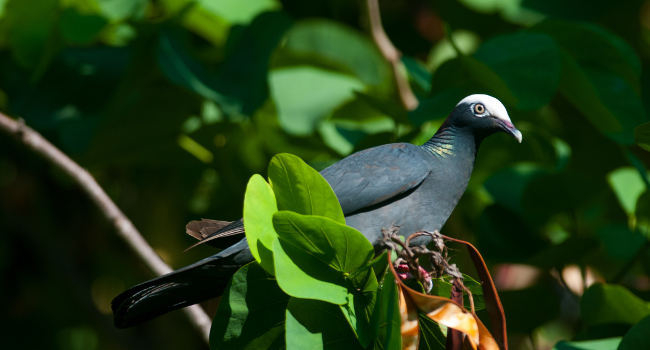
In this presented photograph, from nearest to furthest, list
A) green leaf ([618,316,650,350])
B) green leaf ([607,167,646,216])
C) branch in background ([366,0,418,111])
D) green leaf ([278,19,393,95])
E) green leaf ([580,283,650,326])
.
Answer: green leaf ([618,316,650,350]) → green leaf ([580,283,650,326]) → green leaf ([607,167,646,216]) → green leaf ([278,19,393,95]) → branch in background ([366,0,418,111])

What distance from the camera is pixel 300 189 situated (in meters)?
1.31

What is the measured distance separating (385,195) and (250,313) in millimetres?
488

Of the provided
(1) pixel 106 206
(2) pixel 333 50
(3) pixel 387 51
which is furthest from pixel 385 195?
(3) pixel 387 51

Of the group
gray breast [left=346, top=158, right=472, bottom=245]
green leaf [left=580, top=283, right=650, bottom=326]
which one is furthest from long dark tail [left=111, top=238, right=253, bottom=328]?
green leaf [left=580, top=283, right=650, bottom=326]

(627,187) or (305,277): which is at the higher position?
(305,277)

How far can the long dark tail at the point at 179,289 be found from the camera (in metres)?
1.56

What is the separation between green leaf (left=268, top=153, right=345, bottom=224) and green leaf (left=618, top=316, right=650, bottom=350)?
2.17 ft

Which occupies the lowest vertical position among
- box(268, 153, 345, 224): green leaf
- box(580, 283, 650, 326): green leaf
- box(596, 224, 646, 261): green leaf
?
box(596, 224, 646, 261): green leaf

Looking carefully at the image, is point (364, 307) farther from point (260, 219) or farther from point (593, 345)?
point (593, 345)

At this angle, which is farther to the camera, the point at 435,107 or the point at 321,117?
the point at 321,117

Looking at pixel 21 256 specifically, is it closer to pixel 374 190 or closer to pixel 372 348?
pixel 374 190

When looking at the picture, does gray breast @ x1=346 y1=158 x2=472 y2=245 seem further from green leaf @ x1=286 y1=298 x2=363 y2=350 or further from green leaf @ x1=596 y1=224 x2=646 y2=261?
green leaf @ x1=596 y1=224 x2=646 y2=261

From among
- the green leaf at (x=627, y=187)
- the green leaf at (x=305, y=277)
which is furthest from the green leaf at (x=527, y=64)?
the green leaf at (x=305, y=277)

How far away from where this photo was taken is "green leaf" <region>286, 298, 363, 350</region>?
1.28 m
